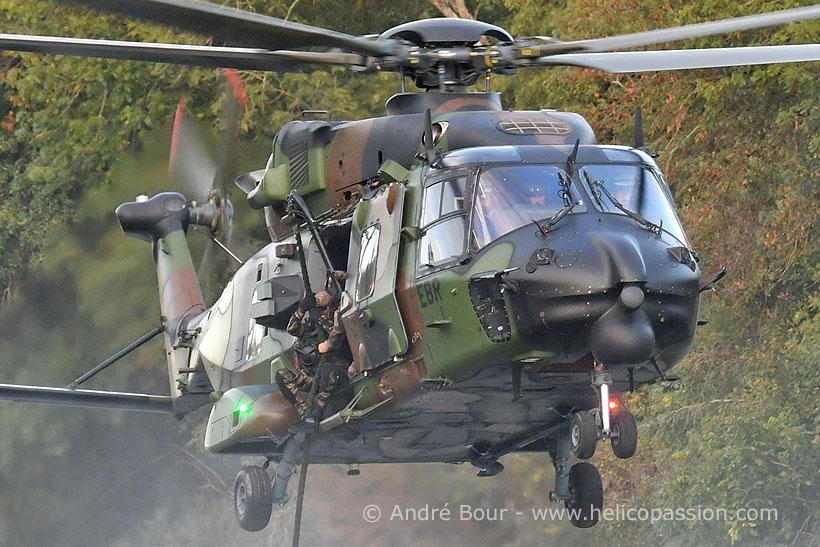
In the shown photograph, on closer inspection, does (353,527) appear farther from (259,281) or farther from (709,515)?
(259,281)

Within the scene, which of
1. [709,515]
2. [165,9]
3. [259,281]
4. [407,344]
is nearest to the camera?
[165,9]

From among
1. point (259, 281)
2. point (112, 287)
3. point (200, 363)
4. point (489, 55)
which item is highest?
point (489, 55)

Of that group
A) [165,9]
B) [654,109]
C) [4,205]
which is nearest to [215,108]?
[4,205]

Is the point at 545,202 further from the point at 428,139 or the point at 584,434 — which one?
the point at 584,434

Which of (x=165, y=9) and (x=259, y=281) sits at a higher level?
(x=165, y=9)

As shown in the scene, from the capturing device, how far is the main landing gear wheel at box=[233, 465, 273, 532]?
11.2 meters

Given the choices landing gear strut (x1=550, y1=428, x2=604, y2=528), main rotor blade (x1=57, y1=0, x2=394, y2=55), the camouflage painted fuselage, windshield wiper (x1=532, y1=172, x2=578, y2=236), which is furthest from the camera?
landing gear strut (x1=550, y1=428, x2=604, y2=528)

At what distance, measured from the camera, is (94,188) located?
2395 cm

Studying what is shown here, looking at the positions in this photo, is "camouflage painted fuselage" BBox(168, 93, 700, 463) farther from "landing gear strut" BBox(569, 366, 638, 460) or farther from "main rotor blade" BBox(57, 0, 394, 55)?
"main rotor blade" BBox(57, 0, 394, 55)

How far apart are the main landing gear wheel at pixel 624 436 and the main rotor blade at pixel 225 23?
9.51 feet

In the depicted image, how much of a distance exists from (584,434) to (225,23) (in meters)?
3.39

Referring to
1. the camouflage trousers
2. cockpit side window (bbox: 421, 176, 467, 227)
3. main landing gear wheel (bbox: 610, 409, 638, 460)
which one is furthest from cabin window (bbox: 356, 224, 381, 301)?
main landing gear wheel (bbox: 610, 409, 638, 460)

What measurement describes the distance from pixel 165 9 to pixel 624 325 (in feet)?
9.65

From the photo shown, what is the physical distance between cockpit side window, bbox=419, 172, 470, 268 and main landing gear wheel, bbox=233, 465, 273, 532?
261 cm
